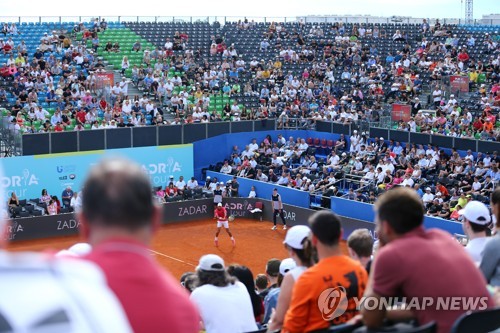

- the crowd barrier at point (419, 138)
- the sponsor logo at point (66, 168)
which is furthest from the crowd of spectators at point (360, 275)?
the crowd barrier at point (419, 138)

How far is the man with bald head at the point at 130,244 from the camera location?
226 centimetres

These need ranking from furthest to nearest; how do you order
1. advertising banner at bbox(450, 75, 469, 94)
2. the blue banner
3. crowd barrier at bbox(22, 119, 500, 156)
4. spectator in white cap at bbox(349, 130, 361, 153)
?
advertising banner at bbox(450, 75, 469, 94) → spectator in white cap at bbox(349, 130, 361, 153) → crowd barrier at bbox(22, 119, 500, 156) → the blue banner

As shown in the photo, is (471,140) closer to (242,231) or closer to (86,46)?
(242,231)

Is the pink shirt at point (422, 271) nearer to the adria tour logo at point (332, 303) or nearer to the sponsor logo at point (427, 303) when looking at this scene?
the sponsor logo at point (427, 303)

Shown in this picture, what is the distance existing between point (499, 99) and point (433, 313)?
31864 millimetres

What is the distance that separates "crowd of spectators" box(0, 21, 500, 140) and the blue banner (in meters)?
1.80

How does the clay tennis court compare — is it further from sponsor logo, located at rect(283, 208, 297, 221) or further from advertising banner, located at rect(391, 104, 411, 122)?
advertising banner, located at rect(391, 104, 411, 122)

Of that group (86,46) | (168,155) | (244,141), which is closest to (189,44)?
(86,46)

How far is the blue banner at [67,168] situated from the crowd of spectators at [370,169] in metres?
2.24

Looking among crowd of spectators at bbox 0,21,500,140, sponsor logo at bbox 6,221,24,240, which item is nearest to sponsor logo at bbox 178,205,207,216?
crowd of spectators at bbox 0,21,500,140

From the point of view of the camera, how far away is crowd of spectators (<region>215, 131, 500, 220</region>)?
25.8 metres

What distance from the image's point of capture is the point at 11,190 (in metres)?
26.0

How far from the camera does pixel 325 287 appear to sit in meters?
4.97

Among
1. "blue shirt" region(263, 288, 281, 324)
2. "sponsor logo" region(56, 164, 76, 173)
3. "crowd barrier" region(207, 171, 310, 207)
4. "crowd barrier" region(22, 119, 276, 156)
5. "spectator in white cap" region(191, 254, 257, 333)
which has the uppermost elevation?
"spectator in white cap" region(191, 254, 257, 333)
